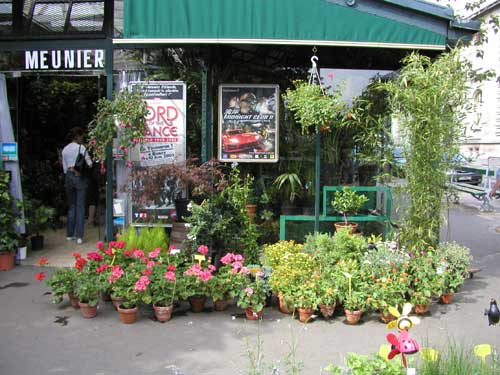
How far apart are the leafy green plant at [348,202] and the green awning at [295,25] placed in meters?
1.97

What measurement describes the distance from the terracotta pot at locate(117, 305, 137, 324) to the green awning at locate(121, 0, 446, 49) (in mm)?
3298

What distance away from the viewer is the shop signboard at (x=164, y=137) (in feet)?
24.4

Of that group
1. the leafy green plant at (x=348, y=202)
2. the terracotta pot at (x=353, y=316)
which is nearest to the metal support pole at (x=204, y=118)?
the leafy green plant at (x=348, y=202)

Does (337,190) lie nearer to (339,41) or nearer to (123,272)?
(339,41)

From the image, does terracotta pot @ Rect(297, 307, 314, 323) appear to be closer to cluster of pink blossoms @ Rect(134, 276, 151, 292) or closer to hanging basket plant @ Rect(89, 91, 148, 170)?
cluster of pink blossoms @ Rect(134, 276, 151, 292)

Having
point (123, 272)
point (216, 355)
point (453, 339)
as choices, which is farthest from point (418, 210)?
point (123, 272)

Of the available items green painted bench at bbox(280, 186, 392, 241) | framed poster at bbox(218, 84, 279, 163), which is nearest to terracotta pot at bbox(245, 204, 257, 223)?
green painted bench at bbox(280, 186, 392, 241)

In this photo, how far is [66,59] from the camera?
7371 mm

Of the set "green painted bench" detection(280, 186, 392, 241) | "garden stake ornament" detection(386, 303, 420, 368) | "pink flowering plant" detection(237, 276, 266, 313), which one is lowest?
"pink flowering plant" detection(237, 276, 266, 313)

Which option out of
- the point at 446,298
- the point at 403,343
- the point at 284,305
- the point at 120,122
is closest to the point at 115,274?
the point at 284,305

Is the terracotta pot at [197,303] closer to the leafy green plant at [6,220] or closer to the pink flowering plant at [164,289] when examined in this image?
the pink flowering plant at [164,289]

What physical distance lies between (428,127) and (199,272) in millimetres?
2972

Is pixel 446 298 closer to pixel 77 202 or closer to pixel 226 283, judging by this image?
pixel 226 283

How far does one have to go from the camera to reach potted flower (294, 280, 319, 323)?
16.7 ft
